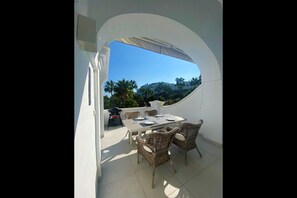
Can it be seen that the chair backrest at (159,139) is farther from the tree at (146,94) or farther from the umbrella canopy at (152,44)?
the tree at (146,94)

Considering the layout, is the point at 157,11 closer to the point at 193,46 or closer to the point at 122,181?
the point at 193,46

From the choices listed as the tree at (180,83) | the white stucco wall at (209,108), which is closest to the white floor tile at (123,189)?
the white stucco wall at (209,108)

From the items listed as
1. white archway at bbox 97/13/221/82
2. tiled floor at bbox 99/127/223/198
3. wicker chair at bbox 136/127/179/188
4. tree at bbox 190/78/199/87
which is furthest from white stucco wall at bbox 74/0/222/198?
tree at bbox 190/78/199/87

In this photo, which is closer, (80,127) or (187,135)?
(80,127)

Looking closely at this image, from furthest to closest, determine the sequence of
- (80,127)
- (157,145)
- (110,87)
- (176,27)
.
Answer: (110,87) < (176,27) < (157,145) < (80,127)

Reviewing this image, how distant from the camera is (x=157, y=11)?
181 cm

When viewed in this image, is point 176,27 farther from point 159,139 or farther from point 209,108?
point 209,108

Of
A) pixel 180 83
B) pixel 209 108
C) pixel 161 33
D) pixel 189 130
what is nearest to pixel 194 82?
pixel 180 83

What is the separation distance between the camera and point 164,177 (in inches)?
72.0

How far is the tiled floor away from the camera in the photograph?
1.56 meters

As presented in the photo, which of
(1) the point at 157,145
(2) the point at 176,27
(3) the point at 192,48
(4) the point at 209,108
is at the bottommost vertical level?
(1) the point at 157,145
